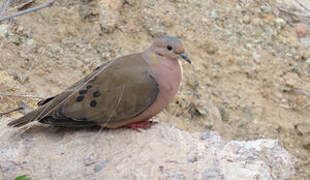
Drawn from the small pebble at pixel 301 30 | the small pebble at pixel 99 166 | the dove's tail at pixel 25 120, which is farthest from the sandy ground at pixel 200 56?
the small pebble at pixel 99 166

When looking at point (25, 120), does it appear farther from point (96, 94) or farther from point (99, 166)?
point (99, 166)

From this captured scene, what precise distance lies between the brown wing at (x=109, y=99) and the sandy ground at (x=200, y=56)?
1.32 metres

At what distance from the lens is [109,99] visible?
3.33 meters

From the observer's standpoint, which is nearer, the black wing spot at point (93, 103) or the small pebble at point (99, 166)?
the small pebble at point (99, 166)

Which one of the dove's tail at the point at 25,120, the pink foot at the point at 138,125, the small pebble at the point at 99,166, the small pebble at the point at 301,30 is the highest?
the dove's tail at the point at 25,120

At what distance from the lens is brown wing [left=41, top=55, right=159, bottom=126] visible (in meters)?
3.30

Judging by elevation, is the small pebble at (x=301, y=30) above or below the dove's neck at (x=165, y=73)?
below

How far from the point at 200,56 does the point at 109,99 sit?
7.50ft

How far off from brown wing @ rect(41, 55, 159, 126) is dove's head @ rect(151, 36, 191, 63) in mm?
207

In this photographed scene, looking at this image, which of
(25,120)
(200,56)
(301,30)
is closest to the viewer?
(25,120)

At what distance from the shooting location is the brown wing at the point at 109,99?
3.30 meters

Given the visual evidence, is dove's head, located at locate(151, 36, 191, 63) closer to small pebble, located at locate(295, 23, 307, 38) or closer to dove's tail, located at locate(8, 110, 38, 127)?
dove's tail, located at locate(8, 110, 38, 127)

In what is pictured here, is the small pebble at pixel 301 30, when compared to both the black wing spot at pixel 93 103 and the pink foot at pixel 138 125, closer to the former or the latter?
the pink foot at pixel 138 125

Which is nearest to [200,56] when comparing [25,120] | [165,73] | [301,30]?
[301,30]
